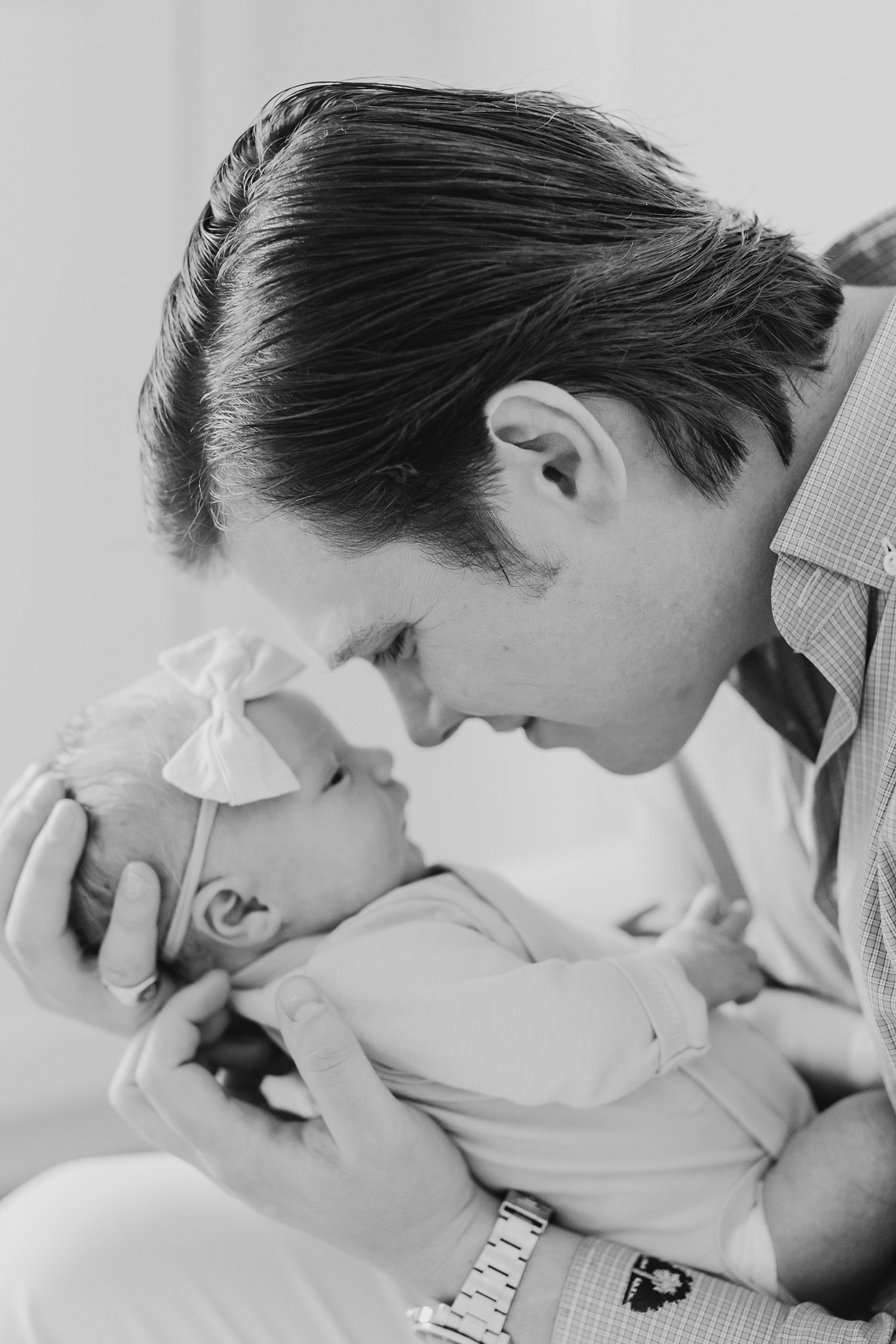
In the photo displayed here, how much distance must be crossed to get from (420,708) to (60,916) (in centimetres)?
39

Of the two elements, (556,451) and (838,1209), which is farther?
(838,1209)

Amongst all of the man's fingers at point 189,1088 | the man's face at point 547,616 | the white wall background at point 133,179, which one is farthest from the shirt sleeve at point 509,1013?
the white wall background at point 133,179

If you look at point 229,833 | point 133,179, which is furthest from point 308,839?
point 133,179

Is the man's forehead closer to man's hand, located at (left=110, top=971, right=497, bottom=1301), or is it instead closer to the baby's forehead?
the baby's forehead

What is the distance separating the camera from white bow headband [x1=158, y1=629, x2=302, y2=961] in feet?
3.93

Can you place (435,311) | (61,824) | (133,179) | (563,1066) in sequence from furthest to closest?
(133,179) < (61,824) < (563,1066) < (435,311)

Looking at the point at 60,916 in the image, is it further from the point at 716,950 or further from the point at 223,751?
the point at 716,950

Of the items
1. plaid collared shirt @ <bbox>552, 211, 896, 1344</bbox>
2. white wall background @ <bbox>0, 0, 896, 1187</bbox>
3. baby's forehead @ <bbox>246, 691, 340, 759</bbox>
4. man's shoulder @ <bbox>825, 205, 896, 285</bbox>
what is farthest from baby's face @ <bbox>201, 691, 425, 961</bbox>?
white wall background @ <bbox>0, 0, 896, 1187</bbox>

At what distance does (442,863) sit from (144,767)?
1.11ft

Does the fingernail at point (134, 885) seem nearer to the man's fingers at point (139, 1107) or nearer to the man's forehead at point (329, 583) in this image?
the man's fingers at point (139, 1107)

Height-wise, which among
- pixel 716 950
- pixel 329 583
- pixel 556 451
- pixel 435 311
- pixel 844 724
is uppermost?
pixel 435 311

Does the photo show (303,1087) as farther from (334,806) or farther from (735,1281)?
(735,1281)

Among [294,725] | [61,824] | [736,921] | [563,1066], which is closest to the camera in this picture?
[563,1066]

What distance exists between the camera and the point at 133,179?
2020 mm
